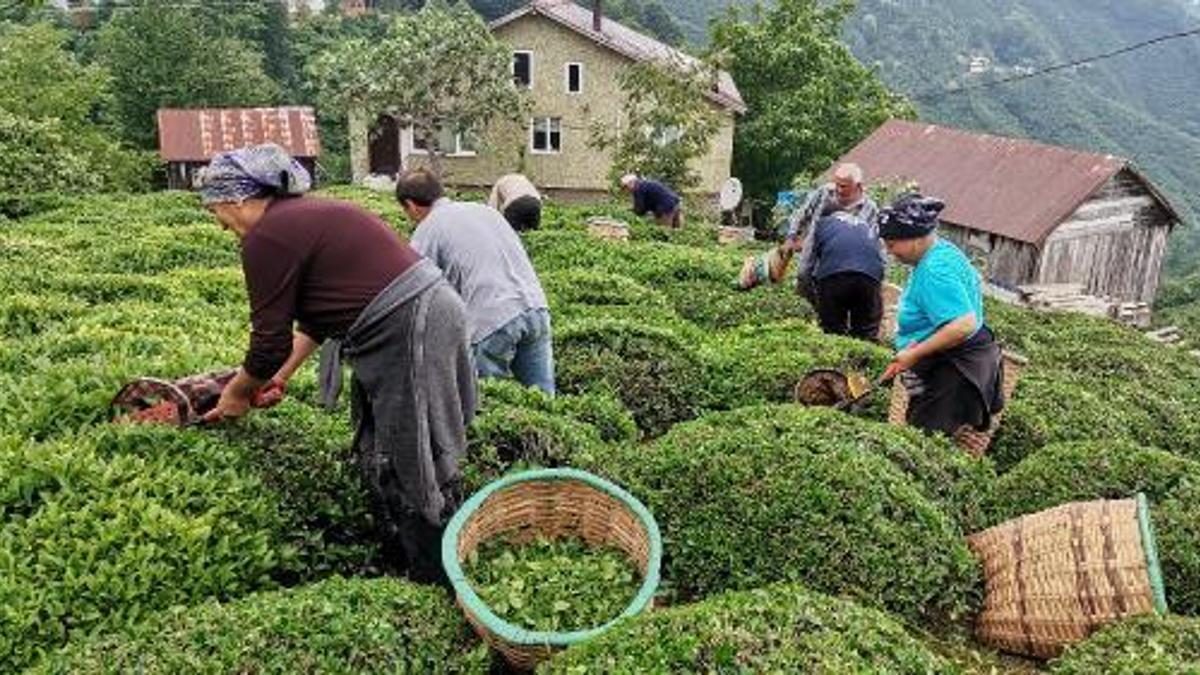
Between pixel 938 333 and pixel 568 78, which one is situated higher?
pixel 568 78

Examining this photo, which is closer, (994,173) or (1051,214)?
(1051,214)

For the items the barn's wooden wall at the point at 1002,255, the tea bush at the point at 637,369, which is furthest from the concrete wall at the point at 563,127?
the tea bush at the point at 637,369

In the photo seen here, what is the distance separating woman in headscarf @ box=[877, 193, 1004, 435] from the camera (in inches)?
236

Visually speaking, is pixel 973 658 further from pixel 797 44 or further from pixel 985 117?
pixel 985 117

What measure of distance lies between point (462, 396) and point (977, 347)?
3.26m

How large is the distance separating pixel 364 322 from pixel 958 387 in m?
3.80

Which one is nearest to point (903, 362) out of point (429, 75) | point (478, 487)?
point (478, 487)

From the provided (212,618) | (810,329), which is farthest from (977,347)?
(212,618)

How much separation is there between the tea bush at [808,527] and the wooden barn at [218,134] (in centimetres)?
3350

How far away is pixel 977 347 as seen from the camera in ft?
20.4

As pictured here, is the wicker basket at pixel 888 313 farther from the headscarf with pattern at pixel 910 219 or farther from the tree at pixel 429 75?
the tree at pixel 429 75

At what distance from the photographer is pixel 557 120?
36.5 meters

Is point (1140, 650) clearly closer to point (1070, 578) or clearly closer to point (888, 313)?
point (1070, 578)

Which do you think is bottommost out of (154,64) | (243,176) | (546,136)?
(546,136)
